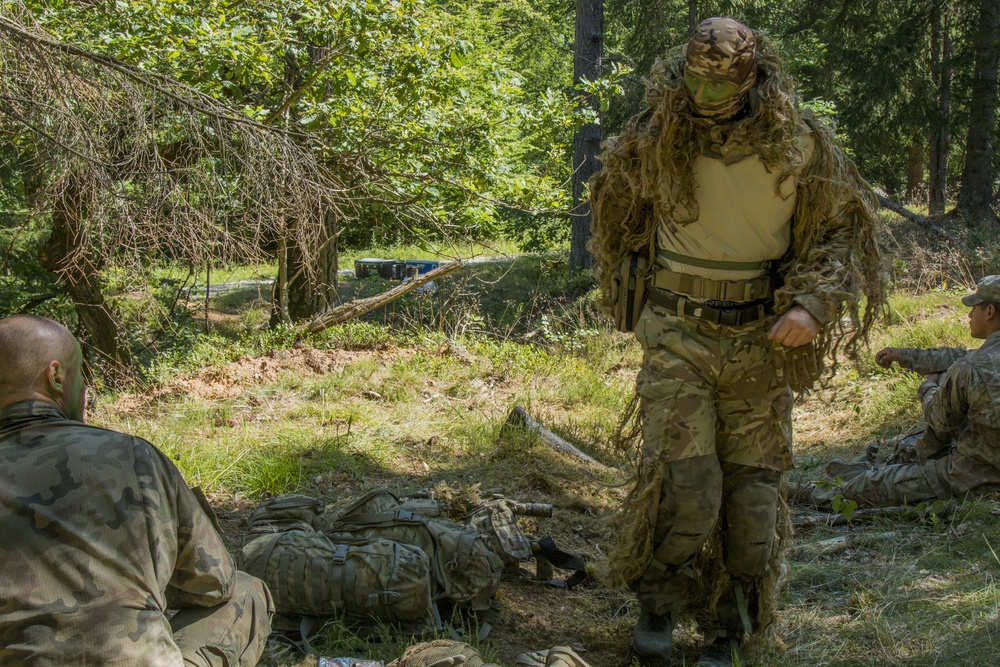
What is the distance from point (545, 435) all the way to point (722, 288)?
8.48 ft

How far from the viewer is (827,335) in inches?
133

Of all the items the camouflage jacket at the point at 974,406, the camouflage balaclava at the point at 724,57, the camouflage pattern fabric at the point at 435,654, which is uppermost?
the camouflage balaclava at the point at 724,57

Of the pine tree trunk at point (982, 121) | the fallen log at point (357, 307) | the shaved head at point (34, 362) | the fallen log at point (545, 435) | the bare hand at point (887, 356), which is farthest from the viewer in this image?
the pine tree trunk at point (982, 121)

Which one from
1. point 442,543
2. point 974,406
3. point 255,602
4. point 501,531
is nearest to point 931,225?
point 974,406

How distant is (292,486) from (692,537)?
243cm

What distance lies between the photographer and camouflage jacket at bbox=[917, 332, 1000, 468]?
13.9 ft

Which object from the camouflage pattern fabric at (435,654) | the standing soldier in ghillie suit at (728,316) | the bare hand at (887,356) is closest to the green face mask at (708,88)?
the standing soldier in ghillie suit at (728,316)

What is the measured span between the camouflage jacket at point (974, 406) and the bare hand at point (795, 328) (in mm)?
1723

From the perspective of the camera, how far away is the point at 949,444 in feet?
15.4

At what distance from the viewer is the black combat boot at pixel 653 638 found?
3.21 m

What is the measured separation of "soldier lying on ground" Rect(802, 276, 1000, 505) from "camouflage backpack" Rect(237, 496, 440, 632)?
2.62m

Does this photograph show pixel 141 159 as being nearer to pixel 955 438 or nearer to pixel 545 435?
pixel 545 435

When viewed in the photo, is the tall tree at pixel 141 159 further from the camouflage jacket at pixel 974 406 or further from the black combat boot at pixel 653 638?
the camouflage jacket at pixel 974 406

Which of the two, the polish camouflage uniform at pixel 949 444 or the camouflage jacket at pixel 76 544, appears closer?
the camouflage jacket at pixel 76 544
